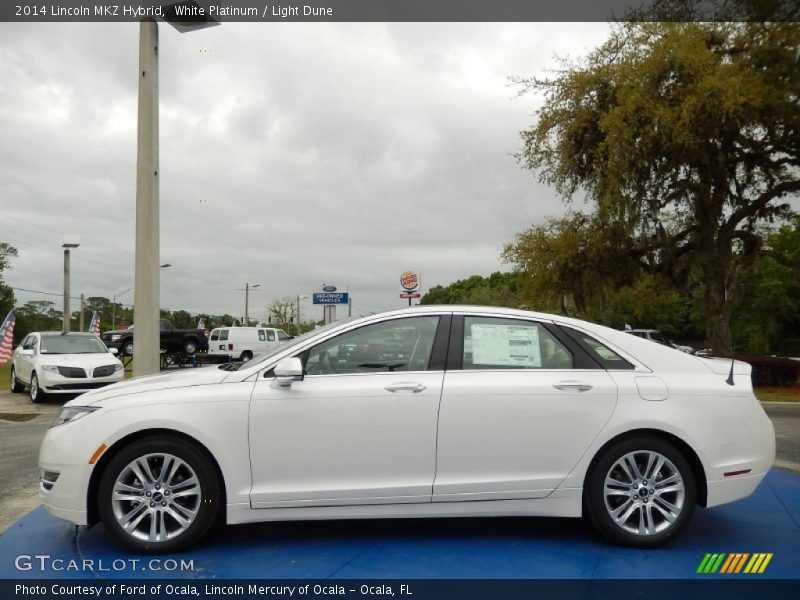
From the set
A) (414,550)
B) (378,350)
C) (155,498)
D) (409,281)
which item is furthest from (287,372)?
(409,281)

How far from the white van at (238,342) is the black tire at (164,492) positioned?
101ft

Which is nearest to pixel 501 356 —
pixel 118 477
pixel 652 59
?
pixel 118 477

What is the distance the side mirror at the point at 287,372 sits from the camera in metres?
4.35

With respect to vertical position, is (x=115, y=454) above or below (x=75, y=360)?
above

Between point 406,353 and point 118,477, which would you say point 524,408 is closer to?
point 406,353

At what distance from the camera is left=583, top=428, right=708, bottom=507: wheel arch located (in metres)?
4.53

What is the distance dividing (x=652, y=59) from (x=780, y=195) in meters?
6.48

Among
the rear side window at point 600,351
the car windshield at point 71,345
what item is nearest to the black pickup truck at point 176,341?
the car windshield at point 71,345

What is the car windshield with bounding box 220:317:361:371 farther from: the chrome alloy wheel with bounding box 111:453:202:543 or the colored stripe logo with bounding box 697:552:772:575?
the colored stripe logo with bounding box 697:552:772:575

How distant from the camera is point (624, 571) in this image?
411 cm

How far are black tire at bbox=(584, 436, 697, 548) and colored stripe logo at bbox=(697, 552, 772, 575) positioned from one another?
0.26 metres

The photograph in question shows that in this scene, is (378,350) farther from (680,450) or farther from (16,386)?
(16,386)

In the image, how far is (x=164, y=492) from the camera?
4.33 metres

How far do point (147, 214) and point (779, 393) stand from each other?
15763mm
